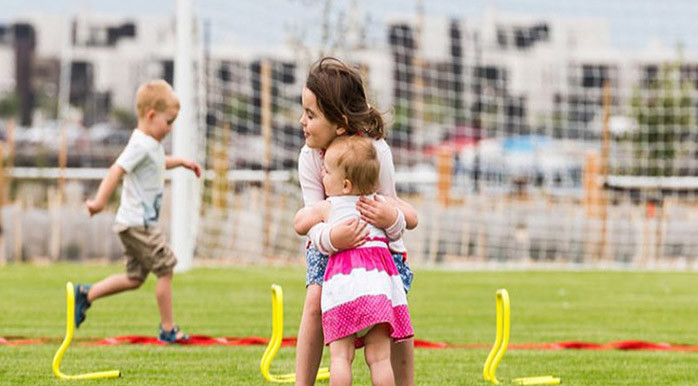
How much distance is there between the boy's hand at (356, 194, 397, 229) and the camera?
510 cm

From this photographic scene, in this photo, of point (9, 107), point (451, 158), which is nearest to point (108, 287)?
point (451, 158)

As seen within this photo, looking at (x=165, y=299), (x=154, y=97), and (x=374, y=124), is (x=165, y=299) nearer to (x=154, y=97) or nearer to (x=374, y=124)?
(x=154, y=97)

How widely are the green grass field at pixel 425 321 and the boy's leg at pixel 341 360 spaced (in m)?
1.47

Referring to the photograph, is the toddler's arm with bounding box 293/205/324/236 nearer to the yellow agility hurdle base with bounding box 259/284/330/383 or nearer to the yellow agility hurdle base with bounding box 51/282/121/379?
the yellow agility hurdle base with bounding box 259/284/330/383

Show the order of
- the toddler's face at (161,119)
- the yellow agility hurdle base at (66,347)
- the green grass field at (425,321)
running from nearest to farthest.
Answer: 1. the yellow agility hurdle base at (66,347)
2. the green grass field at (425,321)
3. the toddler's face at (161,119)

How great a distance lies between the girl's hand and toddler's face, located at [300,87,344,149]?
0.37 meters

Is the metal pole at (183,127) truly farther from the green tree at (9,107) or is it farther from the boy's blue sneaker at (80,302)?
the green tree at (9,107)

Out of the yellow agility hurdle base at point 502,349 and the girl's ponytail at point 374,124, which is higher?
the girl's ponytail at point 374,124

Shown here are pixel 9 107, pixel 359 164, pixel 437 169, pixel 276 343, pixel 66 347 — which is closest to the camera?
pixel 359 164

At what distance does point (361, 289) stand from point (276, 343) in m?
1.22

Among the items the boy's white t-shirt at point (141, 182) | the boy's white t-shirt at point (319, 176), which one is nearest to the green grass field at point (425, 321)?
the boy's white t-shirt at point (141, 182)

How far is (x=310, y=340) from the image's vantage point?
5324 millimetres

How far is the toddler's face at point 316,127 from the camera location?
5.27 meters

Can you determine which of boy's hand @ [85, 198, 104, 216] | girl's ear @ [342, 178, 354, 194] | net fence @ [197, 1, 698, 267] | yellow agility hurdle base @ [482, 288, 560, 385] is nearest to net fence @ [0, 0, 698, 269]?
net fence @ [197, 1, 698, 267]
